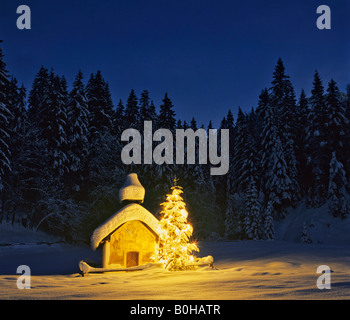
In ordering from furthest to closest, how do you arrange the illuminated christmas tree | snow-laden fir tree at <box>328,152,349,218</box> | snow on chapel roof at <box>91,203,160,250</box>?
snow-laden fir tree at <box>328,152,349,218</box>, snow on chapel roof at <box>91,203,160,250</box>, the illuminated christmas tree

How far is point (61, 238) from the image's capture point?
30.0 m

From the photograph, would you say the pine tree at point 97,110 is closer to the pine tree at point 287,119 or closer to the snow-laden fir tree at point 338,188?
the pine tree at point 287,119

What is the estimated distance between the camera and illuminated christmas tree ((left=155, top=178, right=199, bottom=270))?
12.1 m

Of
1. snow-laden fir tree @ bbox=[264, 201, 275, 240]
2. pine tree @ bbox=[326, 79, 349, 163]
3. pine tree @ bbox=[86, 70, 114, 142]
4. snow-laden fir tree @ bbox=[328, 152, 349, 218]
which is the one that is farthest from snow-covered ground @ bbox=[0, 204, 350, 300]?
pine tree @ bbox=[86, 70, 114, 142]

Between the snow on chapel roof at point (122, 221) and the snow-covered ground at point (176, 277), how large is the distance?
1.71 metres

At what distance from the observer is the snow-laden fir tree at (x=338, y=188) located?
33481 mm

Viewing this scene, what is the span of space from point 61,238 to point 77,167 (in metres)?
7.08

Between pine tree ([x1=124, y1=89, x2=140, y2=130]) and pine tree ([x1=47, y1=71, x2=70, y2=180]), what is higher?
pine tree ([x1=124, y1=89, x2=140, y2=130])

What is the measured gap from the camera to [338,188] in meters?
34.1

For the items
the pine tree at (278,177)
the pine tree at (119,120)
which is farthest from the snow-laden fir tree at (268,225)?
the pine tree at (119,120)

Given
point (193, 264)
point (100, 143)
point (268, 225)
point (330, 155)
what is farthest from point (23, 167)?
point (330, 155)

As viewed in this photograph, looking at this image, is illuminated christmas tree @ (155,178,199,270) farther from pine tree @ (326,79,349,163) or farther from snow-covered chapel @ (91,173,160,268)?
pine tree @ (326,79,349,163)

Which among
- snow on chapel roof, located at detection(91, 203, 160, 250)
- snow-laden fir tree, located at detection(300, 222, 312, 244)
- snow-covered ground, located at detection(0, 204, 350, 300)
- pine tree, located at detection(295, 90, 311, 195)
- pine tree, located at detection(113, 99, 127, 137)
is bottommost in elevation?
snow-laden fir tree, located at detection(300, 222, 312, 244)

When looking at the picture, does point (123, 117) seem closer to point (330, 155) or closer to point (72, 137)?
point (72, 137)
